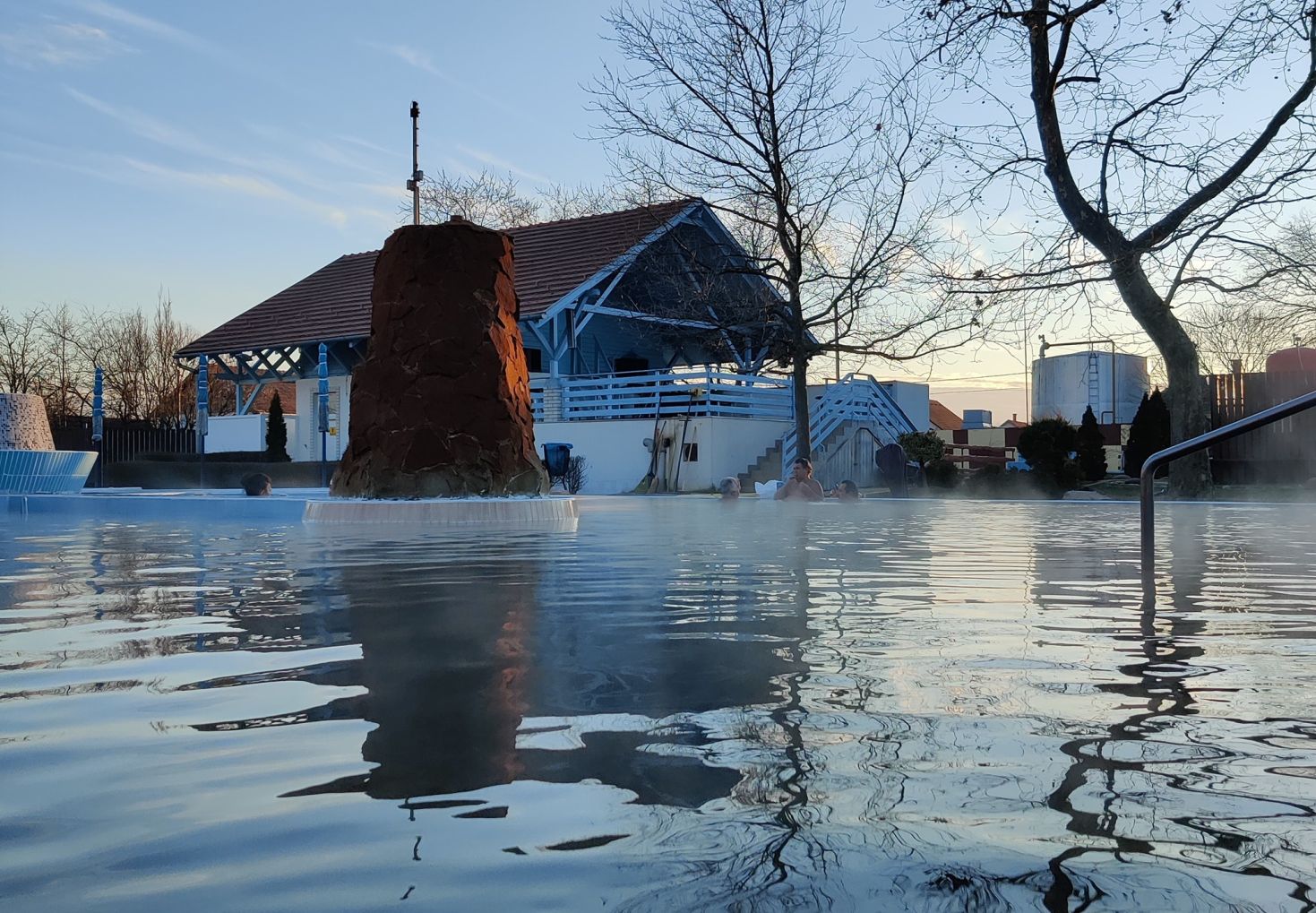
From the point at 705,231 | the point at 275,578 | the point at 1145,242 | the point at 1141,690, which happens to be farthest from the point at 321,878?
the point at 705,231

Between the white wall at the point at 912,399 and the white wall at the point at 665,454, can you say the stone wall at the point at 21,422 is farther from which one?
the white wall at the point at 912,399

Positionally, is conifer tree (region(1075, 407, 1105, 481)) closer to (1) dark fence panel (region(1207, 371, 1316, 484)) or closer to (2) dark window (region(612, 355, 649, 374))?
(1) dark fence panel (region(1207, 371, 1316, 484))

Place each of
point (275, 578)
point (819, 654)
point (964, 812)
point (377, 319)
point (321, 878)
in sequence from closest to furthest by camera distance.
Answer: point (321, 878) < point (964, 812) < point (819, 654) < point (275, 578) < point (377, 319)

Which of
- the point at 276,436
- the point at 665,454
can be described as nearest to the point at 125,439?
the point at 276,436

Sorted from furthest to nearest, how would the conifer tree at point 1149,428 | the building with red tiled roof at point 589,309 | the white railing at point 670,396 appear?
the white railing at point 670,396, the building with red tiled roof at point 589,309, the conifer tree at point 1149,428

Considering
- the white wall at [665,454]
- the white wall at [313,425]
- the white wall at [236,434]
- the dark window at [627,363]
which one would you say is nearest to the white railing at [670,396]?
the white wall at [665,454]

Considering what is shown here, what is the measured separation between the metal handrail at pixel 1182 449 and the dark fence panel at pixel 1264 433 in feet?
48.9

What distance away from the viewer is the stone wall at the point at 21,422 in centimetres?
1728

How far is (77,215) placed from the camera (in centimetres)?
2448

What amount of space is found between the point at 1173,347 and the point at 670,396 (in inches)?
484

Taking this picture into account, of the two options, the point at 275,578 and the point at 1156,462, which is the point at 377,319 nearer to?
the point at 275,578

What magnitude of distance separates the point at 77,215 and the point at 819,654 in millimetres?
24910

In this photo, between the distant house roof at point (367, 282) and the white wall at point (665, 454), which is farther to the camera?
the distant house roof at point (367, 282)

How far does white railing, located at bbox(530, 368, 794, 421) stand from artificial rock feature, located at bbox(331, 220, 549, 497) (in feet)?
44.0
